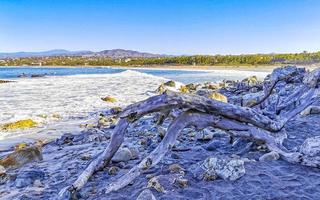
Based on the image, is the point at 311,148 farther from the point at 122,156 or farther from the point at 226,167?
the point at 122,156

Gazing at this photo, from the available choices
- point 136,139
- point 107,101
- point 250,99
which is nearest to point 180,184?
point 136,139

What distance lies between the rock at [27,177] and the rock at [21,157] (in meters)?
0.59

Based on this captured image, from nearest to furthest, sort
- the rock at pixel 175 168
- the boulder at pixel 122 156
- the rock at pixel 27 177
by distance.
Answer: the rock at pixel 175 168
the rock at pixel 27 177
the boulder at pixel 122 156

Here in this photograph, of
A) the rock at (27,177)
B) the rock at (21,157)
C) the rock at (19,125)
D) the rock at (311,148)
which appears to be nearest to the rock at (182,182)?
the rock at (311,148)

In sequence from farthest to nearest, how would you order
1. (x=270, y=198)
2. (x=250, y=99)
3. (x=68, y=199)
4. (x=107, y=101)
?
(x=107, y=101) → (x=250, y=99) → (x=68, y=199) → (x=270, y=198)

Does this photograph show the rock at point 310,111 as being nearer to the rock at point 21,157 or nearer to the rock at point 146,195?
the rock at point 146,195

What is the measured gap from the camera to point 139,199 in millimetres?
3355

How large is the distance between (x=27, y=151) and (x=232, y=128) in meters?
3.38

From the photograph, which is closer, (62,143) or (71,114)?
(62,143)

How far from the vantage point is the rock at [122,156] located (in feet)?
16.0

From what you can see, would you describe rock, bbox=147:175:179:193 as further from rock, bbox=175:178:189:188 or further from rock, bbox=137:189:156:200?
rock, bbox=137:189:156:200

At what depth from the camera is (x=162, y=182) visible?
3.81 metres

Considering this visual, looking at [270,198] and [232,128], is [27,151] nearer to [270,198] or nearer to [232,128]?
[232,128]

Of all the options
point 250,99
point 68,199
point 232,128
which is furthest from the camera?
point 250,99
